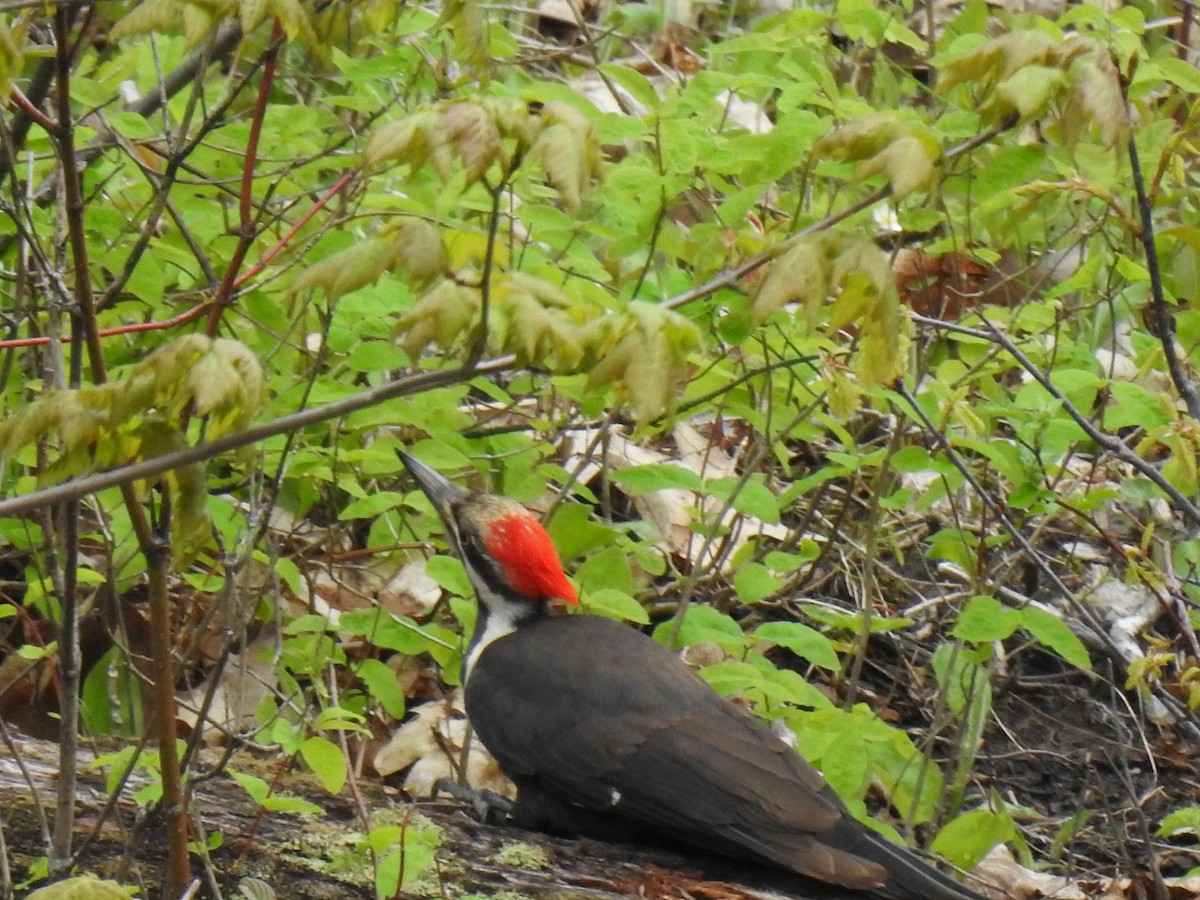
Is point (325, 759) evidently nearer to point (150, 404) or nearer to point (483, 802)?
point (150, 404)

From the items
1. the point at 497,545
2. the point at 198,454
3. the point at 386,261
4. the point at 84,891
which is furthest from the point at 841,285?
the point at 497,545

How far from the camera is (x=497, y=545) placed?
13.7 feet

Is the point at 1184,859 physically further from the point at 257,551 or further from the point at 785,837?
the point at 257,551

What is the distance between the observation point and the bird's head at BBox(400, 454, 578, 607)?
4.12m

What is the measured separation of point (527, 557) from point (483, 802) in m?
0.64

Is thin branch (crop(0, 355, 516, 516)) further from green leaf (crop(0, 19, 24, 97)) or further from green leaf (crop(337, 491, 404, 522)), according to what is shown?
green leaf (crop(337, 491, 404, 522))

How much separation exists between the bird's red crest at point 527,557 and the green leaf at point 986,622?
3.32ft

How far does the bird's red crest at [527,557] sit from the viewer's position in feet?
13.5

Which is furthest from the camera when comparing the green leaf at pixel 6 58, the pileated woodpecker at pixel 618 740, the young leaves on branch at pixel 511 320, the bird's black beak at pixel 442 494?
the bird's black beak at pixel 442 494

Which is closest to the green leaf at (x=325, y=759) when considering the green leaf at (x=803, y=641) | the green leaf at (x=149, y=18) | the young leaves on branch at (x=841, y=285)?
the young leaves on branch at (x=841, y=285)

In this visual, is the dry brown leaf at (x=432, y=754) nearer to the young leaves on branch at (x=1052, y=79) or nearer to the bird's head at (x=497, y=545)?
the bird's head at (x=497, y=545)

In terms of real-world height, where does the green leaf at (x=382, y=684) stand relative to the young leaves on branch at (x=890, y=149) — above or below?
below

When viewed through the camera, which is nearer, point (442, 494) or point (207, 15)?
point (207, 15)

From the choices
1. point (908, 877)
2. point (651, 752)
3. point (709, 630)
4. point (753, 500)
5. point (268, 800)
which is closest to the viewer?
point (268, 800)
